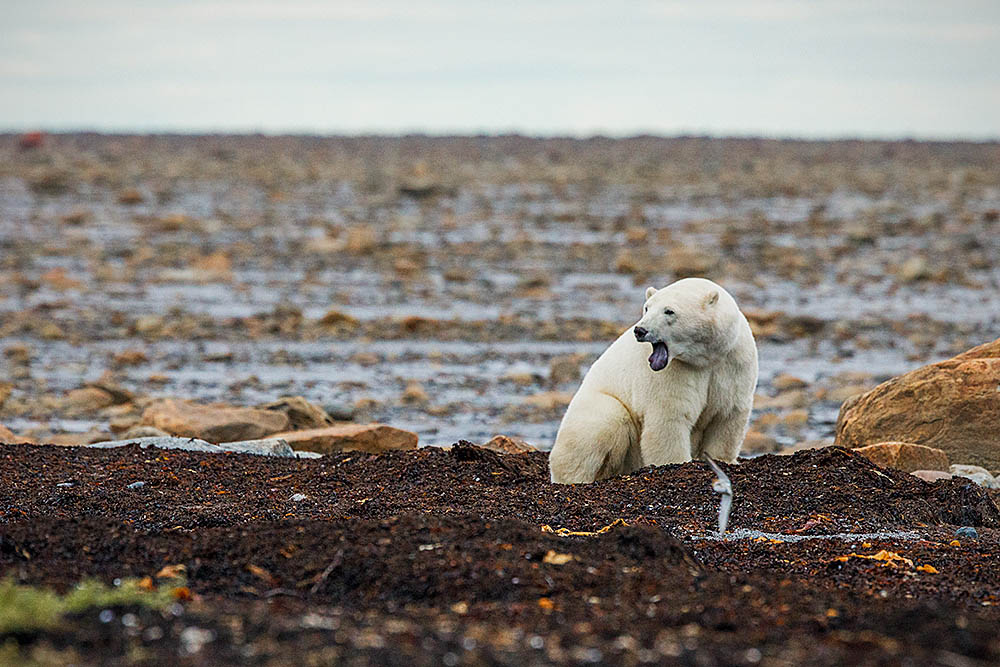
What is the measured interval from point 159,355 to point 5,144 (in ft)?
248

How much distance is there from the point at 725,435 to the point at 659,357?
0.96 m

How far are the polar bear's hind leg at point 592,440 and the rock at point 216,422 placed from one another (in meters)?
3.39

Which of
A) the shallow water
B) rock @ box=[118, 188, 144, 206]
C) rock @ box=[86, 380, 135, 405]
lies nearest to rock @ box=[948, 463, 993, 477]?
the shallow water

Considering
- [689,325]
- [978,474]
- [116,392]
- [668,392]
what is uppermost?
[689,325]

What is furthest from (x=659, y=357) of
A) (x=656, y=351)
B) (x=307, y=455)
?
(x=307, y=455)

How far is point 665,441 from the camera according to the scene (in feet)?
27.4

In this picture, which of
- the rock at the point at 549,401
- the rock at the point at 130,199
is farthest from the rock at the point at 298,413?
the rock at the point at 130,199

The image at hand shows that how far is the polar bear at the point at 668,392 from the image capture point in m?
7.99

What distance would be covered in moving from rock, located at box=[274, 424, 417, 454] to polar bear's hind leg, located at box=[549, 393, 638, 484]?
2189mm

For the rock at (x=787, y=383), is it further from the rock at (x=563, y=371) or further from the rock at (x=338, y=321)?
the rock at (x=338, y=321)

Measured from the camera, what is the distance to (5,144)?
8500 cm

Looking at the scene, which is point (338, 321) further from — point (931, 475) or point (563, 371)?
point (931, 475)

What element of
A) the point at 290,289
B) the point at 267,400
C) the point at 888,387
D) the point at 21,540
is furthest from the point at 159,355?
the point at 21,540

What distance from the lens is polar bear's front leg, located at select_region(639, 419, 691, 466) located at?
832cm
